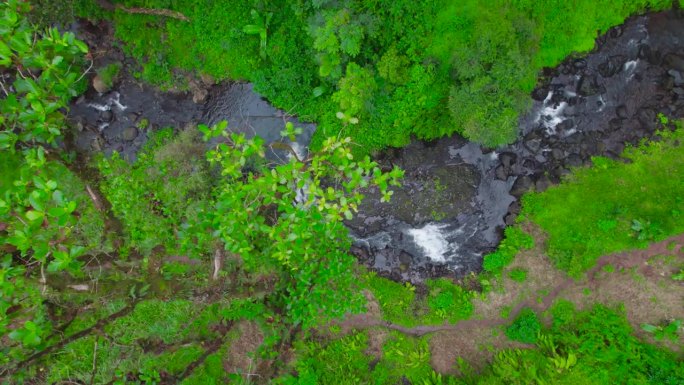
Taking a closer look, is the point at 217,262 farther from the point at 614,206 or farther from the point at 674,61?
the point at 674,61

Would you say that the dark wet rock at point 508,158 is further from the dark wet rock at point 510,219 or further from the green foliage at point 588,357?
the green foliage at point 588,357

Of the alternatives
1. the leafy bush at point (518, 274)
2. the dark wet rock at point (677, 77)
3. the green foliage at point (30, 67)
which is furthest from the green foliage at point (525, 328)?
the green foliage at point (30, 67)

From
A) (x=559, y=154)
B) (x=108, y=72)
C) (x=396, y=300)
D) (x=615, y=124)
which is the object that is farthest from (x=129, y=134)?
(x=615, y=124)

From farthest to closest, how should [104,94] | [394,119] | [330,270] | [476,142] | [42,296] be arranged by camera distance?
[104,94] → [476,142] → [394,119] → [330,270] → [42,296]

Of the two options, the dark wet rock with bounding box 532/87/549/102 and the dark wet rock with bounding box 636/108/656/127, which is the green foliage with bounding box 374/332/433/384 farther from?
the dark wet rock with bounding box 636/108/656/127

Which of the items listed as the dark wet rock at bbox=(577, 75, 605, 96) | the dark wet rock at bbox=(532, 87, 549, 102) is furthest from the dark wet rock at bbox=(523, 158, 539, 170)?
the dark wet rock at bbox=(577, 75, 605, 96)

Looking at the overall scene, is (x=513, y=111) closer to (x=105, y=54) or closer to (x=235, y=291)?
(x=235, y=291)

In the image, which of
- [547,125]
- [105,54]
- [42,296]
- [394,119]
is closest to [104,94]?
[105,54]

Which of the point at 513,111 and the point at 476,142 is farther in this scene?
the point at 476,142
